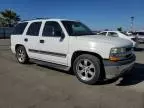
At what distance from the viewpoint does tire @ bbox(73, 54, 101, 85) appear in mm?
5895

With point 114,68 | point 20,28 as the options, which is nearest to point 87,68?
point 114,68

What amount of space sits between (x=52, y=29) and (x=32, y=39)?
1086 millimetres

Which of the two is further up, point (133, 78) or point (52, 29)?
point (52, 29)

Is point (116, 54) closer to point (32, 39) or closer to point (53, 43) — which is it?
point (53, 43)

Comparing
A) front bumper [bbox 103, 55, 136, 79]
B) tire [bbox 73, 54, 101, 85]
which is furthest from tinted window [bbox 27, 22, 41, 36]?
front bumper [bbox 103, 55, 136, 79]

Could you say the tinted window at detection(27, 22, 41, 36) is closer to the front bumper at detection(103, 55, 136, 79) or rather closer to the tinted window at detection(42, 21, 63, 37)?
the tinted window at detection(42, 21, 63, 37)

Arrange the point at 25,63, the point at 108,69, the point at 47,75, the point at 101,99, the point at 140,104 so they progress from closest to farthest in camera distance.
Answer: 1. the point at 140,104
2. the point at 101,99
3. the point at 108,69
4. the point at 47,75
5. the point at 25,63

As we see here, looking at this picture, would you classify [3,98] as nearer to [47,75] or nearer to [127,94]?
[47,75]

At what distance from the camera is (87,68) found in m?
6.17

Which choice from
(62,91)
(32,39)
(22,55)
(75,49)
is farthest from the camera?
(22,55)

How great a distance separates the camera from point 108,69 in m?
5.70

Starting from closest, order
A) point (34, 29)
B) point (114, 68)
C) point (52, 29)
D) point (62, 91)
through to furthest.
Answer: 1. point (62, 91)
2. point (114, 68)
3. point (52, 29)
4. point (34, 29)

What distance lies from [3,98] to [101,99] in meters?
2.17

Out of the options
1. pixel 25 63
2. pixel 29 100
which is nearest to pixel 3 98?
pixel 29 100
